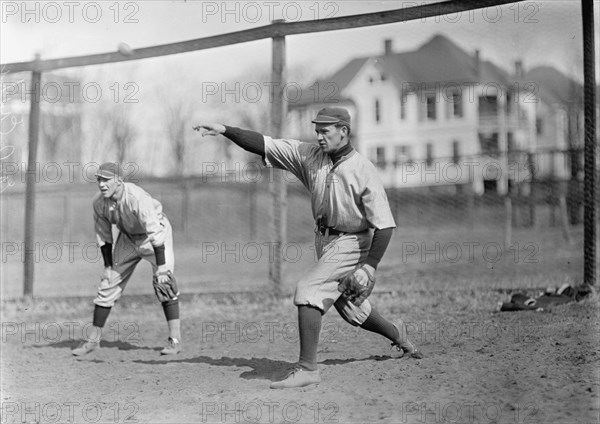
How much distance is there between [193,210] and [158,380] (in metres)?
17.5

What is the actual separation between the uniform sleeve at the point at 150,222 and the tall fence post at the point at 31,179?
11.7 ft

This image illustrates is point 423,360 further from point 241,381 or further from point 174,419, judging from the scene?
point 174,419

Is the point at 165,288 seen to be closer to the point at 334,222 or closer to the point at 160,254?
the point at 160,254

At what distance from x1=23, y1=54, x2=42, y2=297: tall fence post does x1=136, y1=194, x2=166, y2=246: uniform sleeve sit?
3567mm

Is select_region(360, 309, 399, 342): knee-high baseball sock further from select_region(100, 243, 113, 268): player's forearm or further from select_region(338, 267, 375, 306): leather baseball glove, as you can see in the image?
select_region(100, 243, 113, 268): player's forearm

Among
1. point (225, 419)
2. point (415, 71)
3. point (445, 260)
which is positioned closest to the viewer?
point (225, 419)

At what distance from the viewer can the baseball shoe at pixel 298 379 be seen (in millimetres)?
4723

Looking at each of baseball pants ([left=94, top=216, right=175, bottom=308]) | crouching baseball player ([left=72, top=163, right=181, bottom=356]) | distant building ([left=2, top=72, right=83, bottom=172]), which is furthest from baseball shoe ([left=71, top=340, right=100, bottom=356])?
distant building ([left=2, top=72, right=83, bottom=172])

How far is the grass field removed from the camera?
14.0 ft

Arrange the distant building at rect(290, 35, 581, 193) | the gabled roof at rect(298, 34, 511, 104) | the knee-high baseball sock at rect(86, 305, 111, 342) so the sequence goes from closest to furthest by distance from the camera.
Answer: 1. the knee-high baseball sock at rect(86, 305, 111, 342)
2. the distant building at rect(290, 35, 581, 193)
3. the gabled roof at rect(298, 34, 511, 104)

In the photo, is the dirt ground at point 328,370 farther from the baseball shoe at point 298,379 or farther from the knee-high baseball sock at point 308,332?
the knee-high baseball sock at point 308,332

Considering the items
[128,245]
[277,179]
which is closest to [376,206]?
[128,245]

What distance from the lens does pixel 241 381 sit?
5.12 m

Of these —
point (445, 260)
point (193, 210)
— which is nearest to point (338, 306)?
point (445, 260)
